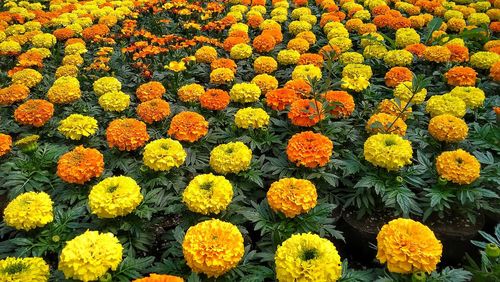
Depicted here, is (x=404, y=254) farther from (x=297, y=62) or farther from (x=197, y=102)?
(x=297, y=62)

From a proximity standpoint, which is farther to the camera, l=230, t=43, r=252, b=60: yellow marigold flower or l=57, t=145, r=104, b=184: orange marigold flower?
l=230, t=43, r=252, b=60: yellow marigold flower

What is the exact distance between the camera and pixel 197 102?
4887 mm

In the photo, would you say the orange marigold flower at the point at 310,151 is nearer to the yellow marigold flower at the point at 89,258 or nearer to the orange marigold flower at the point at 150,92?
the yellow marigold flower at the point at 89,258

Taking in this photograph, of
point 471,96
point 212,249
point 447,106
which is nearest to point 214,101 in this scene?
point 212,249

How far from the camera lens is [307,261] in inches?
98.8

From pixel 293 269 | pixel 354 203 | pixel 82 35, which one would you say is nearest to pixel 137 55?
pixel 82 35

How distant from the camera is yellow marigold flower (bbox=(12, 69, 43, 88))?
5.25 m

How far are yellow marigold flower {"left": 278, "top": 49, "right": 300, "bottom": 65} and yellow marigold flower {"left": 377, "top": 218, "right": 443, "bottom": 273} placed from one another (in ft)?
11.2

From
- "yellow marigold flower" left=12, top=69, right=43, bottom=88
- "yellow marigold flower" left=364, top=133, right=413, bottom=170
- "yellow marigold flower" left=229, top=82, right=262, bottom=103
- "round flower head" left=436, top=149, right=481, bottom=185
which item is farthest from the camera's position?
"yellow marigold flower" left=12, top=69, right=43, bottom=88

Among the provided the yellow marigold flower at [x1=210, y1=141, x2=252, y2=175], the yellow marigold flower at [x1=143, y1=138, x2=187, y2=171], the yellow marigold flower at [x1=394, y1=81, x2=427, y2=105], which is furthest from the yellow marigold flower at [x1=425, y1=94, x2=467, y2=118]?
the yellow marigold flower at [x1=143, y1=138, x2=187, y2=171]

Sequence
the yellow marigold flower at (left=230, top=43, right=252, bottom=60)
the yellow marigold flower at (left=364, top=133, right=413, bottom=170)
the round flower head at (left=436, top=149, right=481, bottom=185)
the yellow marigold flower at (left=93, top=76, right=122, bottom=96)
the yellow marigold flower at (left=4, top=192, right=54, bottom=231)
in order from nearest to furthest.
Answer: the yellow marigold flower at (left=4, top=192, right=54, bottom=231) → the round flower head at (left=436, top=149, right=481, bottom=185) → the yellow marigold flower at (left=364, top=133, right=413, bottom=170) → the yellow marigold flower at (left=93, top=76, right=122, bottom=96) → the yellow marigold flower at (left=230, top=43, right=252, bottom=60)

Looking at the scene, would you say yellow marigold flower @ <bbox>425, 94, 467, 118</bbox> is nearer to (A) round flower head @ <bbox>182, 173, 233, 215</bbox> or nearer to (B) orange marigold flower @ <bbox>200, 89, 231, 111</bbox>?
(B) orange marigold flower @ <bbox>200, 89, 231, 111</bbox>

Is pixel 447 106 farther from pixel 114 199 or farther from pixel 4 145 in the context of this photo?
pixel 4 145

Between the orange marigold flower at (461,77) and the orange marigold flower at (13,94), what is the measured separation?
204 inches
